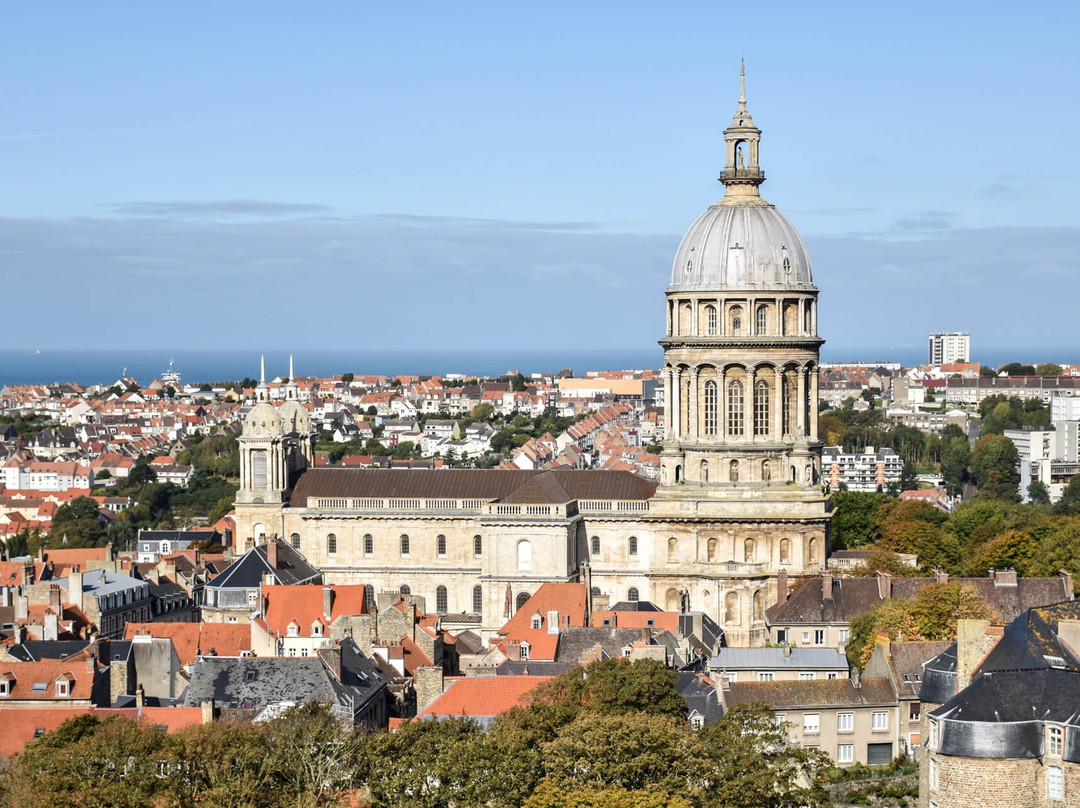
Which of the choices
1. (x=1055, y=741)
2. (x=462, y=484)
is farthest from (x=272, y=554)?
(x=1055, y=741)

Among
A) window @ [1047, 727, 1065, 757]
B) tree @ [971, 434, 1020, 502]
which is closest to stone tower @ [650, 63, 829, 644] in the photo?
window @ [1047, 727, 1065, 757]

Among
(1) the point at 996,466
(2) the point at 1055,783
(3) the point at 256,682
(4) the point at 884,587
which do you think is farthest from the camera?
(1) the point at 996,466

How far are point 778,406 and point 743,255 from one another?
5678 mm

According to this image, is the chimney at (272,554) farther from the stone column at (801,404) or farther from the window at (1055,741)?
the window at (1055,741)

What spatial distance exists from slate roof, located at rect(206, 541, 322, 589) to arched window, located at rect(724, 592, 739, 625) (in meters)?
15.2

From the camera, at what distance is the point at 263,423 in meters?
87.7

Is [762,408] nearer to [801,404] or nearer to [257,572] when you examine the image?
[801,404]

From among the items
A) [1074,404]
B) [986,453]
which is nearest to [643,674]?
[986,453]

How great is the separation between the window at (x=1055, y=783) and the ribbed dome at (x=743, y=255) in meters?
38.3

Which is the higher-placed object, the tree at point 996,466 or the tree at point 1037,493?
the tree at point 996,466

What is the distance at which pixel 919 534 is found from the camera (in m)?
91.3

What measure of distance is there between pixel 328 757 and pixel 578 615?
84.5 ft

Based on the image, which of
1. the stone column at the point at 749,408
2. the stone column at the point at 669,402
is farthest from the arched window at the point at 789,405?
the stone column at the point at 669,402

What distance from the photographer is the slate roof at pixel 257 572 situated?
80.1 metres
